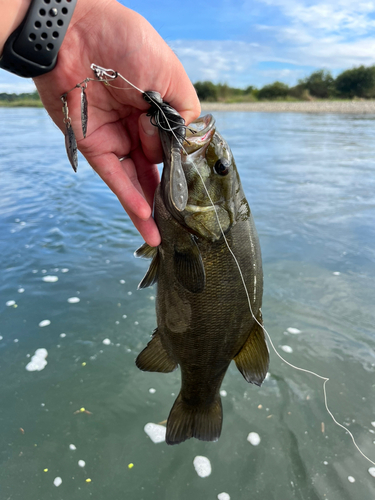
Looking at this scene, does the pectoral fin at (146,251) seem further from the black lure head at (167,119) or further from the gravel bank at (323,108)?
the gravel bank at (323,108)

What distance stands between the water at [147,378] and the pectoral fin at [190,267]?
1.63 meters

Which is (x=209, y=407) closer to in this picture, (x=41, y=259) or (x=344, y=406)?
(x=344, y=406)

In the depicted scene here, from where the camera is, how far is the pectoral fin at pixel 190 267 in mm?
1957

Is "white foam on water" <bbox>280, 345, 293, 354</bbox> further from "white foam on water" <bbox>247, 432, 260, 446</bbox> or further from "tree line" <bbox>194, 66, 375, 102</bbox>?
"tree line" <bbox>194, 66, 375, 102</bbox>

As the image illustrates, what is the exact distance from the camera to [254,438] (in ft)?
9.53

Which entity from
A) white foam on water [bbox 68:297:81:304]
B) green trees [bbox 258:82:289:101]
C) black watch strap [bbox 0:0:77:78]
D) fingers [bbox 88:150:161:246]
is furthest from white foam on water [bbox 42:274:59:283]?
green trees [bbox 258:82:289:101]

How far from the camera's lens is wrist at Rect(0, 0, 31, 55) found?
5.38 ft

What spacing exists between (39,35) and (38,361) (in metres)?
2.95

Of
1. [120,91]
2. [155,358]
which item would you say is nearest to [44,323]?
[155,358]

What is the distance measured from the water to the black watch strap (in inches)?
Result: 106

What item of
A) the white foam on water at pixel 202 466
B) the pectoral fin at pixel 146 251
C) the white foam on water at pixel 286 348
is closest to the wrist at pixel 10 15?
the pectoral fin at pixel 146 251

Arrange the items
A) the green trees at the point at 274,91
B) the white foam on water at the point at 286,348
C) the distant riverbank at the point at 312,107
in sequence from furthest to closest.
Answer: the green trees at the point at 274,91 < the distant riverbank at the point at 312,107 < the white foam on water at the point at 286,348

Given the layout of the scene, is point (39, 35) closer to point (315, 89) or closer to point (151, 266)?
point (151, 266)

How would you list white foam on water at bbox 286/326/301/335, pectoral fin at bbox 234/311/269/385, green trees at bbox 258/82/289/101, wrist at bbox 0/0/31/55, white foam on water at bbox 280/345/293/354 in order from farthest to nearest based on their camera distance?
green trees at bbox 258/82/289/101 < white foam on water at bbox 286/326/301/335 < white foam on water at bbox 280/345/293/354 < pectoral fin at bbox 234/311/269/385 < wrist at bbox 0/0/31/55
